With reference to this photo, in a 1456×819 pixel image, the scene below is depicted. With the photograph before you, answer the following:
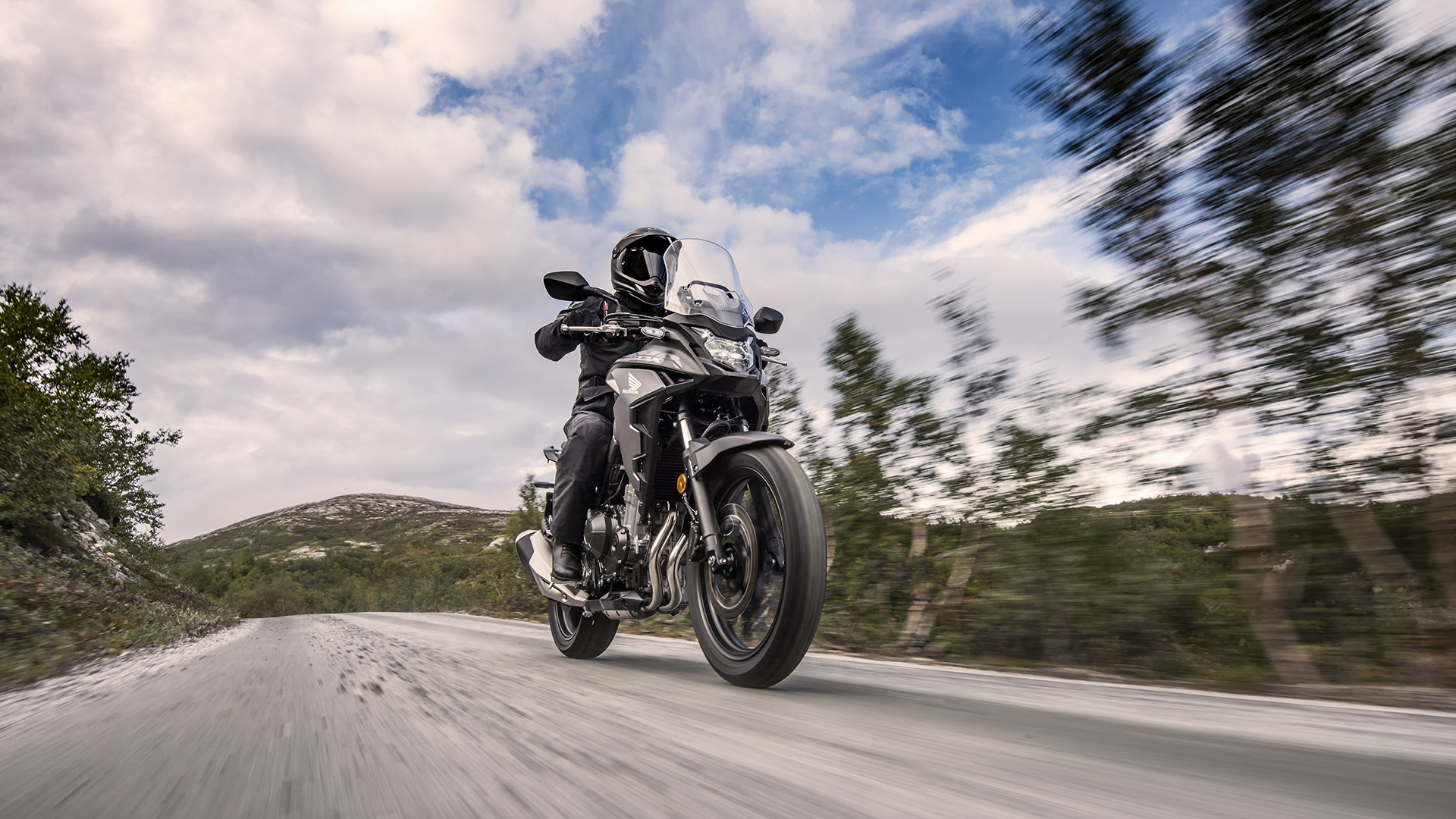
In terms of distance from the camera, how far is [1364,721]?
1.70 meters

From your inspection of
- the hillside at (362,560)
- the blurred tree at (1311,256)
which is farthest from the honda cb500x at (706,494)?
the hillside at (362,560)

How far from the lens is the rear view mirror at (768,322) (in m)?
3.37

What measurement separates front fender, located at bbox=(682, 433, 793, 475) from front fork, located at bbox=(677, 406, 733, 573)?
2 centimetres

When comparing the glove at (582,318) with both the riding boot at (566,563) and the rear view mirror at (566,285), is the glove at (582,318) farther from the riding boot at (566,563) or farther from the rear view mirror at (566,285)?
the riding boot at (566,563)

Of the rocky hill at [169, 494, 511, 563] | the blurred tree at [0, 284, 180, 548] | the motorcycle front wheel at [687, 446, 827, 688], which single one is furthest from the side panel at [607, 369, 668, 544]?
the rocky hill at [169, 494, 511, 563]

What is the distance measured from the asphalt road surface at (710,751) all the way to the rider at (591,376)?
103 cm

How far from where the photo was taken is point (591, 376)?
3896 mm

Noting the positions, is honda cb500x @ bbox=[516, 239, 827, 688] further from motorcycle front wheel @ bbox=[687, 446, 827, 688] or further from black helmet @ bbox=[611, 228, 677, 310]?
black helmet @ bbox=[611, 228, 677, 310]

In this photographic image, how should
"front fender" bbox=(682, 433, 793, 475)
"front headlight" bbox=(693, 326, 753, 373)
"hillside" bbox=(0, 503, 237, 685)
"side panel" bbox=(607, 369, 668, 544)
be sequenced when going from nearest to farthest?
1. "front fender" bbox=(682, 433, 793, 475)
2. "front headlight" bbox=(693, 326, 753, 373)
3. "side panel" bbox=(607, 369, 668, 544)
4. "hillside" bbox=(0, 503, 237, 685)

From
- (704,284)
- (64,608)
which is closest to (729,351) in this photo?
(704,284)

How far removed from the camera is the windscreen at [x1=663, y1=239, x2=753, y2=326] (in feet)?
10.2

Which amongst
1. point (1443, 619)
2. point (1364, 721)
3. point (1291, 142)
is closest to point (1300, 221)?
point (1291, 142)

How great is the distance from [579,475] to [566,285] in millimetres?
974

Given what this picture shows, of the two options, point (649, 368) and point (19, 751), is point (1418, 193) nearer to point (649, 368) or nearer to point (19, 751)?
point (649, 368)
